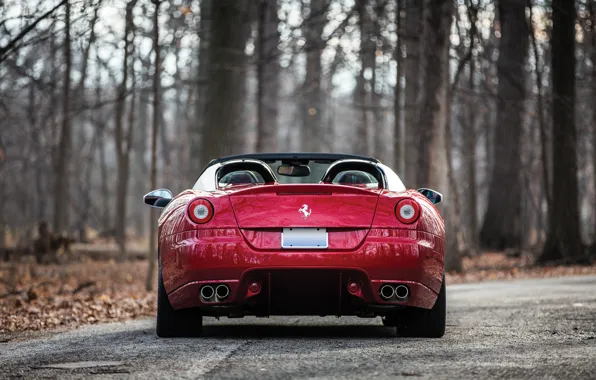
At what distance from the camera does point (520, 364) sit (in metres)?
5.22

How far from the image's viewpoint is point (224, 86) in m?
18.8

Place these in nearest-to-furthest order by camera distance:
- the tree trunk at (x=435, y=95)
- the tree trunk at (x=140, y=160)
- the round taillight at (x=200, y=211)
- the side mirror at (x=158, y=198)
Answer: the round taillight at (x=200, y=211), the side mirror at (x=158, y=198), the tree trunk at (x=435, y=95), the tree trunk at (x=140, y=160)

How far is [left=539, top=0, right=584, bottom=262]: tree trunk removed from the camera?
19797 millimetres

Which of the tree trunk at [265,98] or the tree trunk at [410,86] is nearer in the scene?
the tree trunk at [265,98]

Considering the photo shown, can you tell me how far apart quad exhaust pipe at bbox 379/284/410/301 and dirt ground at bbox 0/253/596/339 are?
3413 mm

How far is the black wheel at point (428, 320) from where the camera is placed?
6.67 m

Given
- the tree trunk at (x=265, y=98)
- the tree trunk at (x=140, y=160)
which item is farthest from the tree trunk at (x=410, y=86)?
the tree trunk at (x=140, y=160)

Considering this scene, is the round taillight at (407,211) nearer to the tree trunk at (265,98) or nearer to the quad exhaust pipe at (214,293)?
the quad exhaust pipe at (214,293)

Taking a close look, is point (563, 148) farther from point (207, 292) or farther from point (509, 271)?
point (207, 292)

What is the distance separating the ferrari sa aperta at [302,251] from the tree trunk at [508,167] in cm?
2108

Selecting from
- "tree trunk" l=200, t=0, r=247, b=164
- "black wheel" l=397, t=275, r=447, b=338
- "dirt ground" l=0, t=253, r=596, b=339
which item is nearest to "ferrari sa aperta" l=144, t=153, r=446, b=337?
"black wheel" l=397, t=275, r=447, b=338

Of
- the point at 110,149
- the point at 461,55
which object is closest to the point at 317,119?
the point at 461,55

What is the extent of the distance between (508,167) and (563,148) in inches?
297

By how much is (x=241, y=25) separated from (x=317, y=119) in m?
28.4
